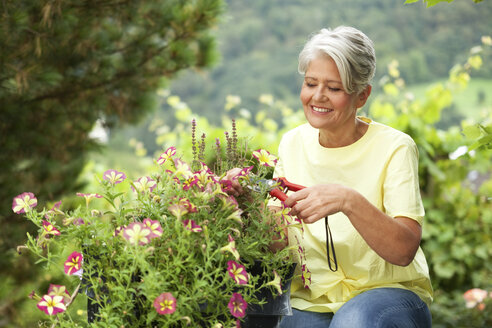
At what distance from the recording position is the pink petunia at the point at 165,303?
1065 millimetres

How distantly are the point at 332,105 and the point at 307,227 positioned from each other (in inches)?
16.1

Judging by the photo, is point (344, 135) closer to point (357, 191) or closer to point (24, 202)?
point (357, 191)

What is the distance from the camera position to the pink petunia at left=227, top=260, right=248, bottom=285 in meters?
1.11

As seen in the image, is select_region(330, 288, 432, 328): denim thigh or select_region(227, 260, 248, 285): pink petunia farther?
select_region(330, 288, 432, 328): denim thigh

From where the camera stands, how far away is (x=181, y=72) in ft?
11.1

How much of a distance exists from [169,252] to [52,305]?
29 centimetres

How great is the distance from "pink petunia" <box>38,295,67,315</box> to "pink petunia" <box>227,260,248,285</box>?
15.2 inches

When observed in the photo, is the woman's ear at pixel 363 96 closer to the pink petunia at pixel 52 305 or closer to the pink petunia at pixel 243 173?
the pink petunia at pixel 243 173

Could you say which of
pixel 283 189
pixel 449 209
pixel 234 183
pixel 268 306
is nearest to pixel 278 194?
pixel 283 189

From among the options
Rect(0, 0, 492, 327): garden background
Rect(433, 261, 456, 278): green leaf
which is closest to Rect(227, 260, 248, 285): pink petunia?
Rect(0, 0, 492, 327): garden background

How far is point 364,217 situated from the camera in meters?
1.45

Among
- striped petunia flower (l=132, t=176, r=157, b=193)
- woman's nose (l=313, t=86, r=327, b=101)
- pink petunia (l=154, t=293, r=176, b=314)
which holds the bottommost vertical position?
pink petunia (l=154, t=293, r=176, b=314)

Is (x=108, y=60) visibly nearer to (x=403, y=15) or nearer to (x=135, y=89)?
(x=135, y=89)

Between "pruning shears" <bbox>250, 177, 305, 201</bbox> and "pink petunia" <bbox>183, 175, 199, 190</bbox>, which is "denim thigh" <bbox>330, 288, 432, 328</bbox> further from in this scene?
"pink petunia" <bbox>183, 175, 199, 190</bbox>
